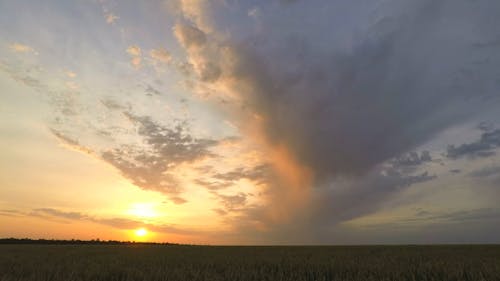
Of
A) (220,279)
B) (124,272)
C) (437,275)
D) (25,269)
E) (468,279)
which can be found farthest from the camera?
(25,269)

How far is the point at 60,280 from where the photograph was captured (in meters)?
6.19

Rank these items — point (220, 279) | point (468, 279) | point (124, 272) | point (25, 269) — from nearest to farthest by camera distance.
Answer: point (220, 279), point (468, 279), point (124, 272), point (25, 269)

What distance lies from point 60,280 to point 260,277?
3428 mm

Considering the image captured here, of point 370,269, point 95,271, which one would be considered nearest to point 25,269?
point 95,271

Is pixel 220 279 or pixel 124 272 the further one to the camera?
pixel 124 272

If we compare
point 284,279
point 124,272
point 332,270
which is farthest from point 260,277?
point 124,272

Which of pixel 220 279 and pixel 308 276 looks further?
pixel 308 276

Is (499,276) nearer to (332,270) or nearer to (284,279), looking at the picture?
(332,270)

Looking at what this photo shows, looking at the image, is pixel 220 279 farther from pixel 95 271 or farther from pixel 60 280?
pixel 95 271

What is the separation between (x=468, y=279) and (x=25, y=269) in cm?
964

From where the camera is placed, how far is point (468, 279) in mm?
6496

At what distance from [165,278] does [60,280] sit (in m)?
1.73

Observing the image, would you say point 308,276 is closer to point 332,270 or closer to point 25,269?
point 332,270

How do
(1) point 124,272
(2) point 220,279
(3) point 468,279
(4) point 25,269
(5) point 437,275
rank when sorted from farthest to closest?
(4) point 25,269 → (1) point 124,272 → (5) point 437,275 → (3) point 468,279 → (2) point 220,279
